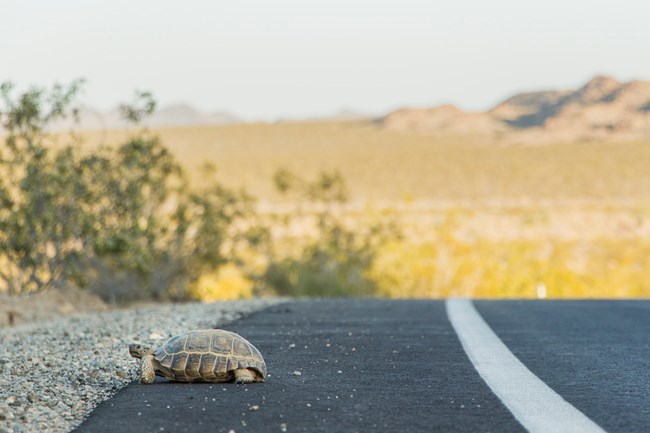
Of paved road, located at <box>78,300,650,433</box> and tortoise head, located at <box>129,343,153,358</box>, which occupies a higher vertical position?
tortoise head, located at <box>129,343,153,358</box>

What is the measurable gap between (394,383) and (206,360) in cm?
127

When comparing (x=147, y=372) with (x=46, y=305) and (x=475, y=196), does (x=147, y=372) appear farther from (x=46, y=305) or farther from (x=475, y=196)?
(x=475, y=196)

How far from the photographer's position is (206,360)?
6680 millimetres

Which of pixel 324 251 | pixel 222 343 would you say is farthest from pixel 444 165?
pixel 222 343

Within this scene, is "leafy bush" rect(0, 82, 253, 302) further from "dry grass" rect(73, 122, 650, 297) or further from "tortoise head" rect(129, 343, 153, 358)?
"tortoise head" rect(129, 343, 153, 358)

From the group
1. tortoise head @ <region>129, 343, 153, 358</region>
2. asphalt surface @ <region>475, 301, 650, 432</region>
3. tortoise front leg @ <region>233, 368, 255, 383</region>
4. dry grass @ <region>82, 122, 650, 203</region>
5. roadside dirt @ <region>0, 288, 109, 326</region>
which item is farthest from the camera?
dry grass @ <region>82, 122, 650, 203</region>

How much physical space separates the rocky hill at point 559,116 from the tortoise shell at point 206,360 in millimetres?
20961

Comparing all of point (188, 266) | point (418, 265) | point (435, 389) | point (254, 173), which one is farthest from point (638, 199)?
point (435, 389)

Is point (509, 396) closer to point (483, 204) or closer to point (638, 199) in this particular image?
point (483, 204)

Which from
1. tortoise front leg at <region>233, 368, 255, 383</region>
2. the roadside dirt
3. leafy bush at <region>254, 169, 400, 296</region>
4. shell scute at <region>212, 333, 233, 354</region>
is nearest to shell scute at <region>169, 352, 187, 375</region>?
shell scute at <region>212, 333, 233, 354</region>

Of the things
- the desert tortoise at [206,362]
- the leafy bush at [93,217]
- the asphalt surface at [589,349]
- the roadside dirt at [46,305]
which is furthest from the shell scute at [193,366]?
the leafy bush at [93,217]

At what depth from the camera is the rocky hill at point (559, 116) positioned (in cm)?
2886

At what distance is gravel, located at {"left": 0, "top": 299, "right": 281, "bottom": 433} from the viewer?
577 centimetres

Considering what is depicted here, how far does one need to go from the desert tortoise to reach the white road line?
161cm
